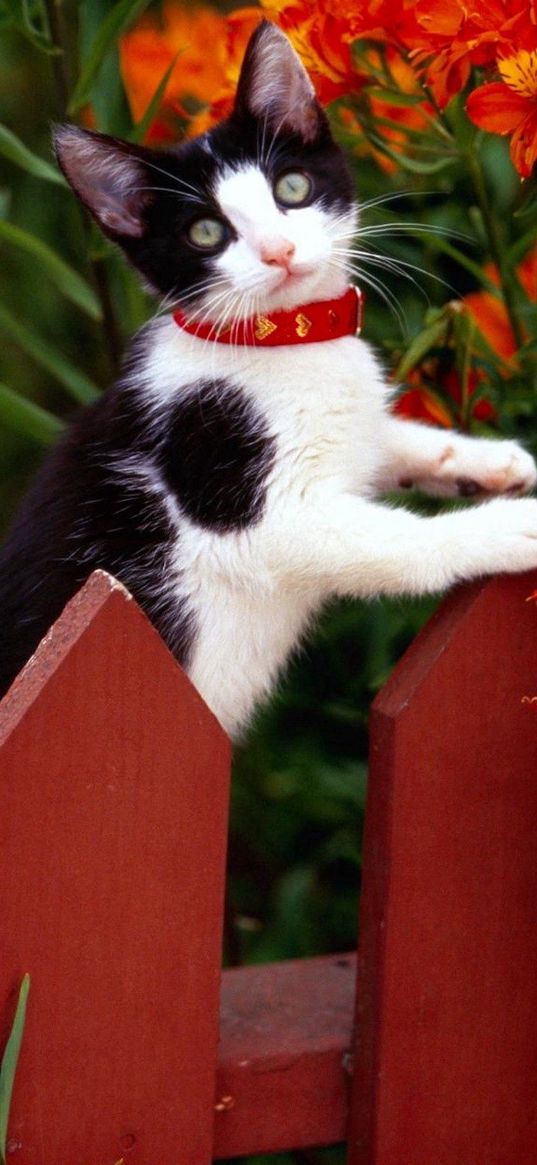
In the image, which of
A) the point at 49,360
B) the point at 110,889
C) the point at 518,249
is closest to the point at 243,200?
the point at 518,249

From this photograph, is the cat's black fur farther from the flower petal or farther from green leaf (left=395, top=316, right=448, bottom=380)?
the flower petal

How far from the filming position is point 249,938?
177 centimetres

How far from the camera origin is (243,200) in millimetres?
1225

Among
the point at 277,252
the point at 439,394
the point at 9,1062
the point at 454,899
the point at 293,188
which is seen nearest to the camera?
the point at 9,1062

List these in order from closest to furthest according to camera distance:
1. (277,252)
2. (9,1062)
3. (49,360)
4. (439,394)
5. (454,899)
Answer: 1. (9,1062)
2. (454,899)
3. (277,252)
4. (439,394)
5. (49,360)

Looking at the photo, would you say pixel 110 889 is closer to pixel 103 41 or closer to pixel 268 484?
pixel 268 484

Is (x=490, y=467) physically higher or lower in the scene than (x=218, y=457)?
lower

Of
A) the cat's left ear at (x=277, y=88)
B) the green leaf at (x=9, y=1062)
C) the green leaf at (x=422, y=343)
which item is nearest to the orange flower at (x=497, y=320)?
the green leaf at (x=422, y=343)

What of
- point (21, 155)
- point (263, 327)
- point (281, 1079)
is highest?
point (21, 155)

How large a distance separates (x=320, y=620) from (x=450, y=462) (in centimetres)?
27

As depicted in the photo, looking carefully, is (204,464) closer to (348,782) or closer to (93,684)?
(93,684)

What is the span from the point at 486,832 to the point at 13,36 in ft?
4.77

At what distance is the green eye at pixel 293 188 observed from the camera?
4.17ft

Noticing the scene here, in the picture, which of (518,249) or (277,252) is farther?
(518,249)
